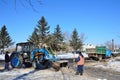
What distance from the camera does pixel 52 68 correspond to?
2159 centimetres

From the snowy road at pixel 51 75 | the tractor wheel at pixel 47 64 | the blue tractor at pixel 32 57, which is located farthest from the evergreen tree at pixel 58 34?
the snowy road at pixel 51 75

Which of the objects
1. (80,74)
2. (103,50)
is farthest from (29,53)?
(103,50)

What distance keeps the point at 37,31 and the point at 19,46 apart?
51.4 meters

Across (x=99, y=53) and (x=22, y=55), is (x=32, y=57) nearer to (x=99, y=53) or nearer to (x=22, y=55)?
(x=22, y=55)

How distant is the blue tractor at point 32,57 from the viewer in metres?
22.9

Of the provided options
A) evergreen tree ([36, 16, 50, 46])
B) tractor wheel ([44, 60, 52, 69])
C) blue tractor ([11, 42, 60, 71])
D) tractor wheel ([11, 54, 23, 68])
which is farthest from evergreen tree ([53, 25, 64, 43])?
tractor wheel ([44, 60, 52, 69])

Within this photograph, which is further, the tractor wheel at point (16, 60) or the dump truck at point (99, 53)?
the dump truck at point (99, 53)

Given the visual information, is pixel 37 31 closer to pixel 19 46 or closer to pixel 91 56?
pixel 91 56

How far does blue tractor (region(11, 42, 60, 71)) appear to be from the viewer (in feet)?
75.2

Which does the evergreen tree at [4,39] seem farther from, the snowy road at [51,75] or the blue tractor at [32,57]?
the snowy road at [51,75]

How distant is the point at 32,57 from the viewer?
76.9ft

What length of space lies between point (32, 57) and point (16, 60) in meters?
1.91

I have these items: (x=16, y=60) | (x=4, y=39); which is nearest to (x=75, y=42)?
(x=4, y=39)

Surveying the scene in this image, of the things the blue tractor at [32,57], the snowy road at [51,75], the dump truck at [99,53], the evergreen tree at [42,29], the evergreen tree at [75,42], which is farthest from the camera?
the evergreen tree at [75,42]
